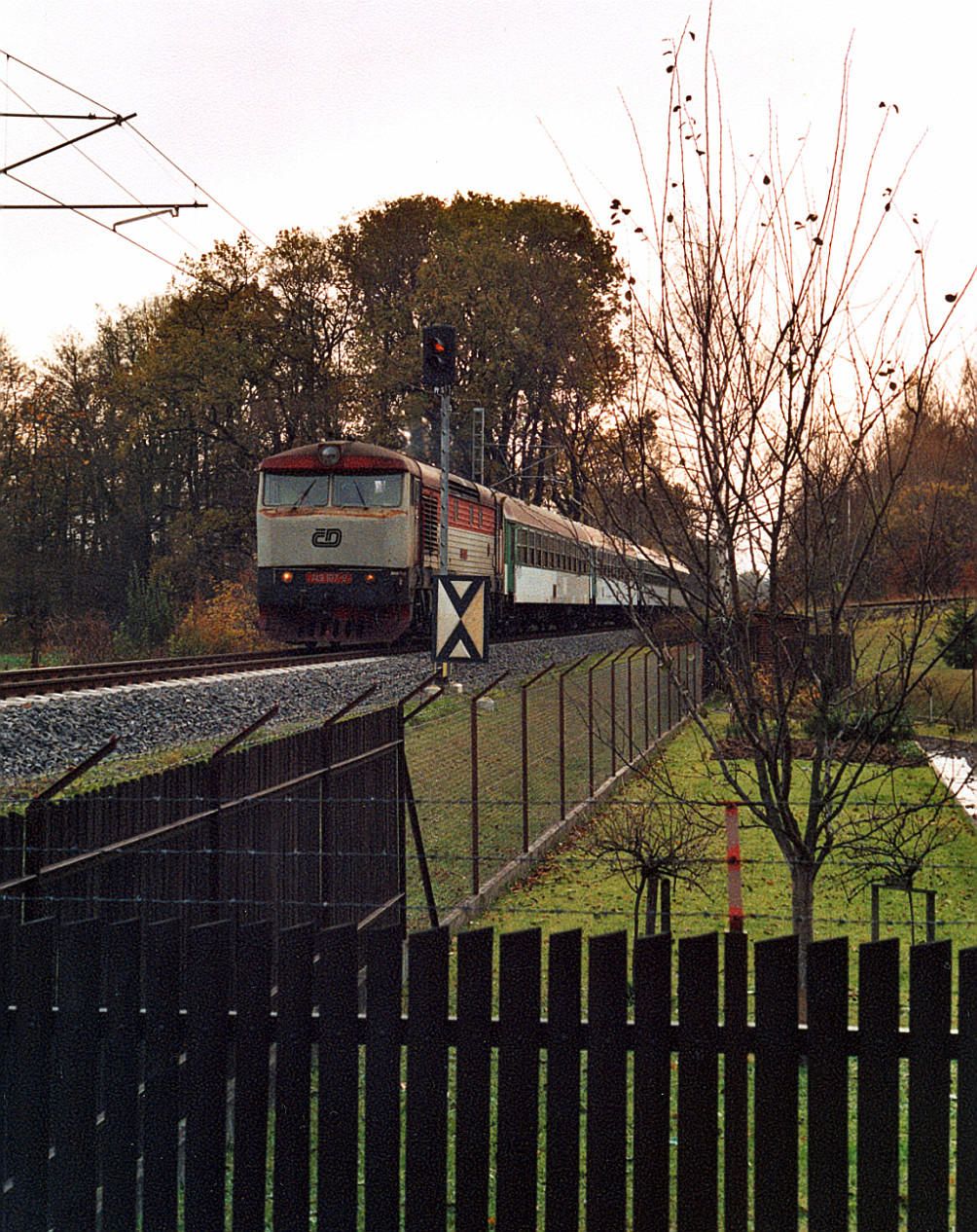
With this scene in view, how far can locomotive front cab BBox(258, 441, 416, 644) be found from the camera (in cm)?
2398

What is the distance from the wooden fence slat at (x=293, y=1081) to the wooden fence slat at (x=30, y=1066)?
76cm

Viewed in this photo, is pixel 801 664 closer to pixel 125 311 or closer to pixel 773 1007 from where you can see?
pixel 773 1007

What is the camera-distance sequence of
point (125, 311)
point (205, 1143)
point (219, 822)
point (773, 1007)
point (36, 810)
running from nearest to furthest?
point (773, 1007), point (205, 1143), point (36, 810), point (219, 822), point (125, 311)

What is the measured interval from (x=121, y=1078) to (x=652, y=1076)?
1.70 metres

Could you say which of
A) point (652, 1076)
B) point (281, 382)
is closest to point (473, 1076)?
point (652, 1076)

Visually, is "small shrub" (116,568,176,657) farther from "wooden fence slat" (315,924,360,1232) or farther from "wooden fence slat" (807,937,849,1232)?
"wooden fence slat" (807,937,849,1232)

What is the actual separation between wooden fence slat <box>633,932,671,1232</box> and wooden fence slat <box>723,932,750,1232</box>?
0.59 feet

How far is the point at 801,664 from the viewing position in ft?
24.4

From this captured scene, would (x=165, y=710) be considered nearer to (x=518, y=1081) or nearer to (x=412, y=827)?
(x=412, y=827)

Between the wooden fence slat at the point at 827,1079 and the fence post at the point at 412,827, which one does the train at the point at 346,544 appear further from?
the wooden fence slat at the point at 827,1079

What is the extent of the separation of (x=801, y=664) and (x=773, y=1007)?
3.25 m

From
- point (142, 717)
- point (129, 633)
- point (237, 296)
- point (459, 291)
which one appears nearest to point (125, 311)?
point (237, 296)

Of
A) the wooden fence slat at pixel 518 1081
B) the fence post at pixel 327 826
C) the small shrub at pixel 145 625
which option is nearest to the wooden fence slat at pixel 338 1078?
the wooden fence slat at pixel 518 1081

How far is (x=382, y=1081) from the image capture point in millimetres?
4641
